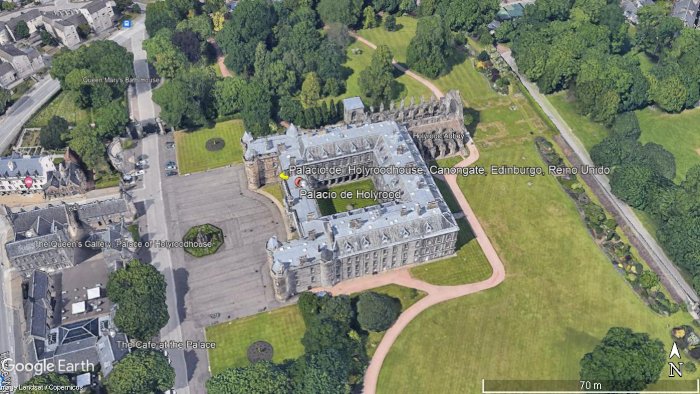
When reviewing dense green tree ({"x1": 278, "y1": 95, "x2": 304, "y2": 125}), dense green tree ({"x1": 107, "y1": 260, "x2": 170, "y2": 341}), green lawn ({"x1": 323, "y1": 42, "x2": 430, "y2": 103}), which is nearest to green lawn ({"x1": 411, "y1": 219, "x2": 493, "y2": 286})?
dense green tree ({"x1": 107, "y1": 260, "x2": 170, "y2": 341})

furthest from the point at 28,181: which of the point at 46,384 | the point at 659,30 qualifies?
the point at 659,30

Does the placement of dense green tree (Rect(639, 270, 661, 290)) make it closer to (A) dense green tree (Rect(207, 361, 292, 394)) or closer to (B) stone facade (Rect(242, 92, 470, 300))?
(B) stone facade (Rect(242, 92, 470, 300))

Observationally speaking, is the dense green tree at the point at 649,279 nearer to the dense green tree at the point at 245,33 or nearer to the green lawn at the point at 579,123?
the green lawn at the point at 579,123

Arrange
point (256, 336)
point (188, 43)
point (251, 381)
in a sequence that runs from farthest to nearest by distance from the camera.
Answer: point (188, 43) < point (256, 336) < point (251, 381)

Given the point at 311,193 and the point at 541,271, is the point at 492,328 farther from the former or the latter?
the point at 311,193

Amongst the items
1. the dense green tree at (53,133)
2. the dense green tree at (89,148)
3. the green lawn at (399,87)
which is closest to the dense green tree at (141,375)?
the dense green tree at (89,148)

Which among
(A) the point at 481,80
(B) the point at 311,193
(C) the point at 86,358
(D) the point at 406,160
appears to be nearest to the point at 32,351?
(C) the point at 86,358

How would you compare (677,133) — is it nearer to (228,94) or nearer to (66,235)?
(228,94)
